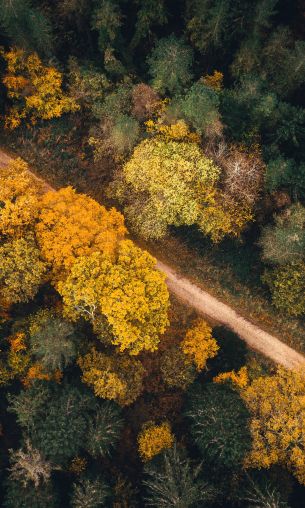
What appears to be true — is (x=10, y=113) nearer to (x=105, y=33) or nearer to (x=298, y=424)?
(x=105, y=33)

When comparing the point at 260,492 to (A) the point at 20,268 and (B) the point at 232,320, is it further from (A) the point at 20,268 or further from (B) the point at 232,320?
(A) the point at 20,268

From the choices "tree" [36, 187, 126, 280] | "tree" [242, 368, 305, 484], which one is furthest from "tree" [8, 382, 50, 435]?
"tree" [242, 368, 305, 484]

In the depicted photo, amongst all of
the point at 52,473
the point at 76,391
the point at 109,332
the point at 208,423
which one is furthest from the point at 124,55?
the point at 52,473

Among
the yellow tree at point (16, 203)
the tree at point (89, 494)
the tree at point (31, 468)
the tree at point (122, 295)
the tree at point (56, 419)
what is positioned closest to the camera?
the tree at point (31, 468)

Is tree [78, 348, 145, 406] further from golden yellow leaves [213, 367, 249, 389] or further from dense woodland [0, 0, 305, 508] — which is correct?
golden yellow leaves [213, 367, 249, 389]

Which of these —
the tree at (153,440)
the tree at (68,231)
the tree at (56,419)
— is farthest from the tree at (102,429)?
the tree at (68,231)

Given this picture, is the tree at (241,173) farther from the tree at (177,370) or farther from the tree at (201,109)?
the tree at (177,370)

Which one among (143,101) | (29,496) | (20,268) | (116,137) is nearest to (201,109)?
(143,101)
